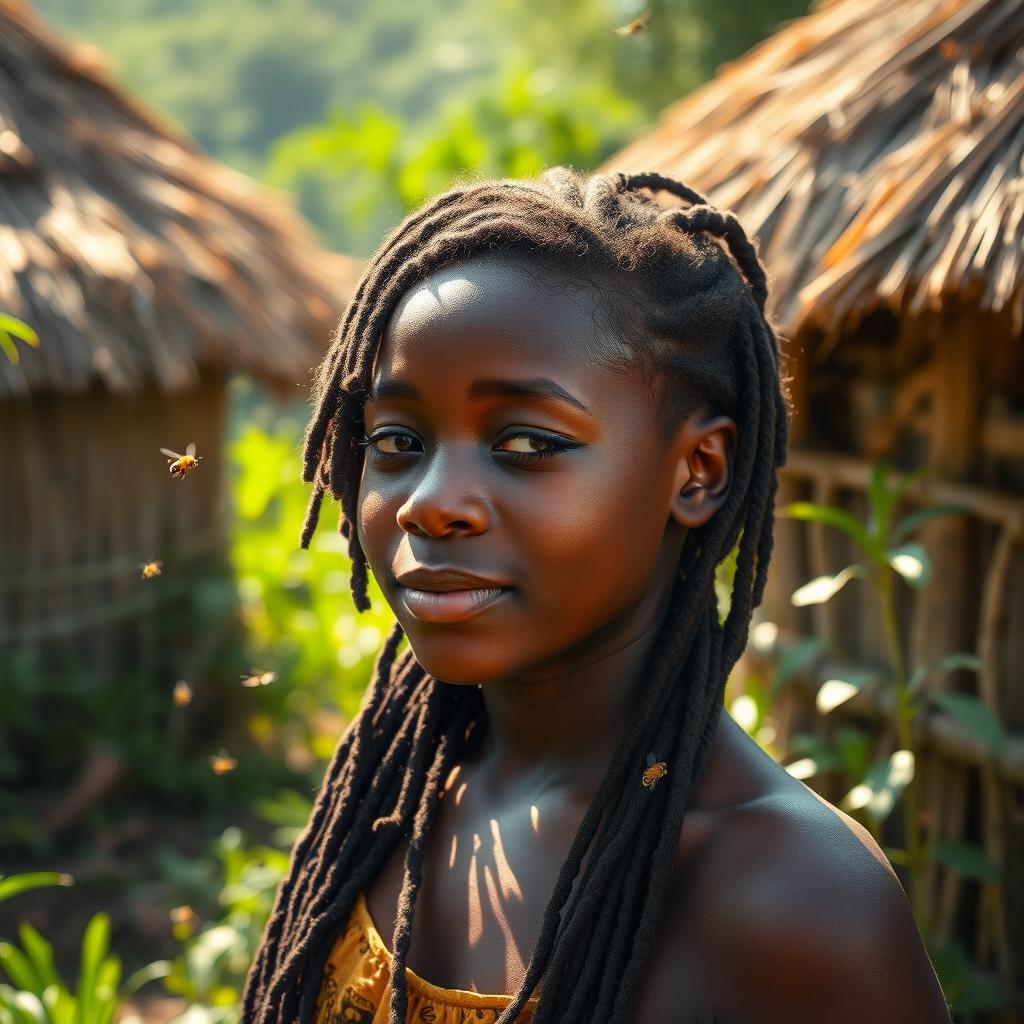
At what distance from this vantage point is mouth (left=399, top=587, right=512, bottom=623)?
59.2 inches

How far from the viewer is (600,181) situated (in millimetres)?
1734

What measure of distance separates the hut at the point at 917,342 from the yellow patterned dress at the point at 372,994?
1.75m

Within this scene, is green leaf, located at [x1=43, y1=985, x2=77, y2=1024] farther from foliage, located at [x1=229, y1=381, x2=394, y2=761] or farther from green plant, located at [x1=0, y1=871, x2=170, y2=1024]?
foliage, located at [x1=229, y1=381, x2=394, y2=761]

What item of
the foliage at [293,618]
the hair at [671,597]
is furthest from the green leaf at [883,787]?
the foliage at [293,618]

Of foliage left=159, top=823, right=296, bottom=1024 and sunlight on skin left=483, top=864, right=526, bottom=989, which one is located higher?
sunlight on skin left=483, top=864, right=526, bottom=989

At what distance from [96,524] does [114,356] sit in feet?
3.46

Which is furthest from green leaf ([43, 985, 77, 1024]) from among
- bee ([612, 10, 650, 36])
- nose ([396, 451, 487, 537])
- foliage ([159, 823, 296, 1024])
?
bee ([612, 10, 650, 36])

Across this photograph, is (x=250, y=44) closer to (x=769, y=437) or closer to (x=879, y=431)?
(x=879, y=431)

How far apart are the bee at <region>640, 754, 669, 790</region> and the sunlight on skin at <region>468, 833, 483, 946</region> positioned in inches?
10.7

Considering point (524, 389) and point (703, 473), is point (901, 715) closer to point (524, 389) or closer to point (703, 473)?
point (703, 473)

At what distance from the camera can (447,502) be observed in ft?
4.90

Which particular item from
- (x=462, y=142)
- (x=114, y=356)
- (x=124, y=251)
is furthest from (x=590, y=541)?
(x=462, y=142)

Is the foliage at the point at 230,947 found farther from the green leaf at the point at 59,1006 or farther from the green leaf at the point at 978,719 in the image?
the green leaf at the point at 978,719

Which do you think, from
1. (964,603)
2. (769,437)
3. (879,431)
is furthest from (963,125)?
(769,437)
